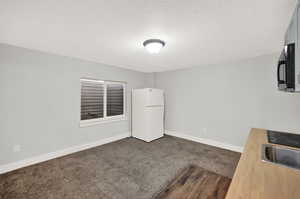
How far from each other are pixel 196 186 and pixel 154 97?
2.54m

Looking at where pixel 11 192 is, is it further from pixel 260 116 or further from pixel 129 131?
pixel 260 116

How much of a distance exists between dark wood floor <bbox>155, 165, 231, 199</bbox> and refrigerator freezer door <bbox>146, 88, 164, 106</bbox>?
206 centimetres

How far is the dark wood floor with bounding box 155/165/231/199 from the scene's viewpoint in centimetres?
174

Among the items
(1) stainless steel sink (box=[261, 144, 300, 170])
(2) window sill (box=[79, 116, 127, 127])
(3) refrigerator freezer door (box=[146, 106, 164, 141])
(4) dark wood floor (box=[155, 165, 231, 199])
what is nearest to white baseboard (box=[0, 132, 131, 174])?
(2) window sill (box=[79, 116, 127, 127])

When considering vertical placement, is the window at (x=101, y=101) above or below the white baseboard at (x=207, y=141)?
above

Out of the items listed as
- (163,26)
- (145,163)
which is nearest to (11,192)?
(145,163)

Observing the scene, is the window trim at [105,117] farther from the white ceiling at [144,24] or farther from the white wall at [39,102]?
the white ceiling at [144,24]

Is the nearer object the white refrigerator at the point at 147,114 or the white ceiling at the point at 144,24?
the white ceiling at the point at 144,24

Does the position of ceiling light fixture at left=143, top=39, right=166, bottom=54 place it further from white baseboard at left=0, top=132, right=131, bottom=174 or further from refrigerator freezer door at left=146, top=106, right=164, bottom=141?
white baseboard at left=0, top=132, right=131, bottom=174

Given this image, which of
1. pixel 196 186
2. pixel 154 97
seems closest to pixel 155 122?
pixel 154 97

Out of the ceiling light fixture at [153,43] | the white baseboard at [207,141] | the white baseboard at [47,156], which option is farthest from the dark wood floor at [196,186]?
the white baseboard at [47,156]

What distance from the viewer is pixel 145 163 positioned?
259 centimetres

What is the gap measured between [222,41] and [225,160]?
234 centimetres

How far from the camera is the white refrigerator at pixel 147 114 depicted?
382 cm
